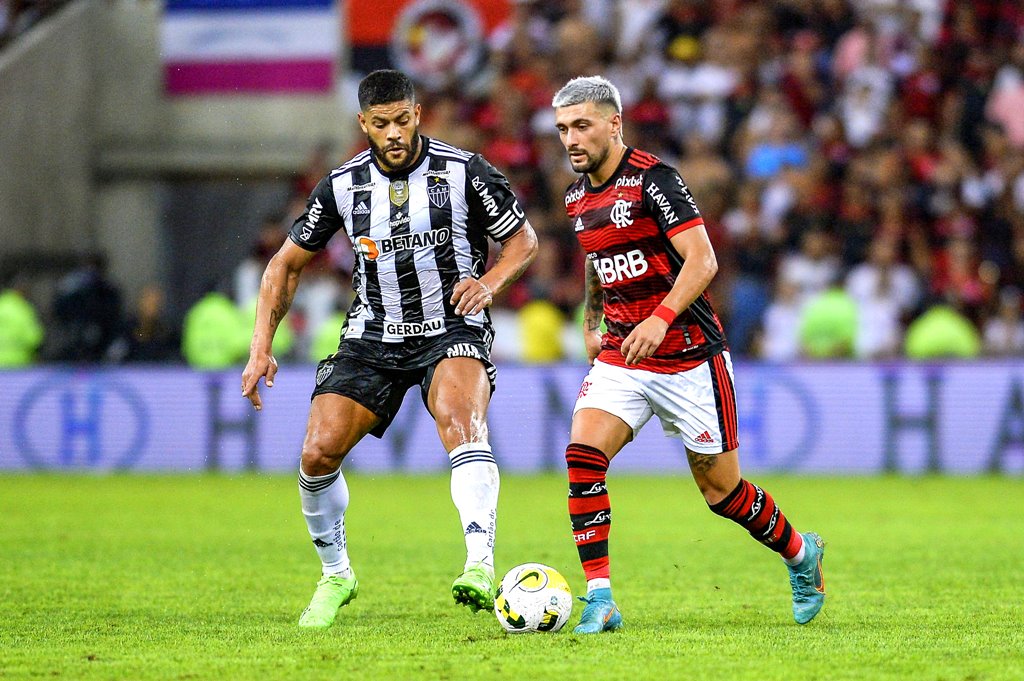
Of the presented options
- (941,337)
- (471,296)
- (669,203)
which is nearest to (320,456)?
(471,296)

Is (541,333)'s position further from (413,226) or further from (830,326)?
(413,226)

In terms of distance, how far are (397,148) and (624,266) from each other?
3.66 feet

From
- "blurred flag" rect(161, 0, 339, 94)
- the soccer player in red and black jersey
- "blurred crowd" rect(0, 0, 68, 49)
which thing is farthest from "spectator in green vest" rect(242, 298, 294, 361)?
the soccer player in red and black jersey

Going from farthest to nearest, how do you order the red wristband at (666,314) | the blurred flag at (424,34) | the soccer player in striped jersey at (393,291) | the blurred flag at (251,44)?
the blurred flag at (424,34)
the blurred flag at (251,44)
the soccer player in striped jersey at (393,291)
the red wristband at (666,314)

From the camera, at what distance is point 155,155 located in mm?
21000

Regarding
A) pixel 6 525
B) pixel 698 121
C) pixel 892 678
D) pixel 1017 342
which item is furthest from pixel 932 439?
pixel 892 678

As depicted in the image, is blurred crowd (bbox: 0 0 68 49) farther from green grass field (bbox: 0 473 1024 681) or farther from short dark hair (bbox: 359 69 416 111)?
short dark hair (bbox: 359 69 416 111)

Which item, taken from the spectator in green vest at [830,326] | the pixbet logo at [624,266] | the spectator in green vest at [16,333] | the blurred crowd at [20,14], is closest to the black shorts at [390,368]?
the pixbet logo at [624,266]

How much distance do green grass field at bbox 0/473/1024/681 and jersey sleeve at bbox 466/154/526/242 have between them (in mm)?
1748

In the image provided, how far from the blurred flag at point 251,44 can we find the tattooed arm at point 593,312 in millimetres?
13349

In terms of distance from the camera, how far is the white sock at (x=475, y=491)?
21.7ft

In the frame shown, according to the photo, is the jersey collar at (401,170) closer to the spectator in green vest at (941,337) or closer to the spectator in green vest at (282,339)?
the spectator in green vest at (941,337)

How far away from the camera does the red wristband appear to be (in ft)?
20.7

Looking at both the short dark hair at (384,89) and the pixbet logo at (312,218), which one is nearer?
the short dark hair at (384,89)
